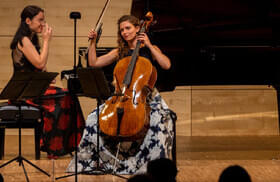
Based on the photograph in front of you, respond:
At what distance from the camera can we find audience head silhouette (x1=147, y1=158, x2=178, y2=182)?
164cm

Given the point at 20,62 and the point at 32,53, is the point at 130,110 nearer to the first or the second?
the point at 32,53

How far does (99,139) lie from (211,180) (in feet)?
2.86

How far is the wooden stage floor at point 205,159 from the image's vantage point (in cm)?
326

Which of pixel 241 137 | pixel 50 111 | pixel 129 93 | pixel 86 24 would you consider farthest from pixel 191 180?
pixel 86 24

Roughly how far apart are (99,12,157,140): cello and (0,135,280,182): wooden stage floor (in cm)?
35

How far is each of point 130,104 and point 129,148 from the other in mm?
438

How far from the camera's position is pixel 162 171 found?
5.48 feet

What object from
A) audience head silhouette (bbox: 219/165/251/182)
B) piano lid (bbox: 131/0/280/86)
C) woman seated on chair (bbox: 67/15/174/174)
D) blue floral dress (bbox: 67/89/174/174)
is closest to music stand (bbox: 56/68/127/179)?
woman seated on chair (bbox: 67/15/174/174)

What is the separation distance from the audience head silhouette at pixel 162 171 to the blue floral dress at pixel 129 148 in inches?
63.6

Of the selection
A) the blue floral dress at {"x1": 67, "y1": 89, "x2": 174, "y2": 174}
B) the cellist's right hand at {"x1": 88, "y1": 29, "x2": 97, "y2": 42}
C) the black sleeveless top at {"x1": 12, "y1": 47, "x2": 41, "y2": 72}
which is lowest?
the blue floral dress at {"x1": 67, "y1": 89, "x2": 174, "y2": 174}

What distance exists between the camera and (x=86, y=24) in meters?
6.21

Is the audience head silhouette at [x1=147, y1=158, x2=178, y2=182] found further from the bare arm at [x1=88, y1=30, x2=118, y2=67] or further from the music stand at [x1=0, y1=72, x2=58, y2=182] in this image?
the bare arm at [x1=88, y1=30, x2=118, y2=67]

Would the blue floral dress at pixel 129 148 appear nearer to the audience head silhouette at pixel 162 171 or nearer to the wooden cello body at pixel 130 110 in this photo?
the wooden cello body at pixel 130 110

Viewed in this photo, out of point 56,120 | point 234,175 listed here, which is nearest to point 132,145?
point 56,120
